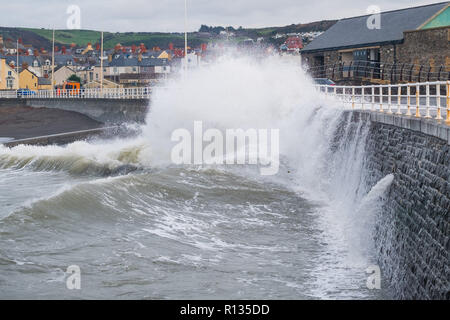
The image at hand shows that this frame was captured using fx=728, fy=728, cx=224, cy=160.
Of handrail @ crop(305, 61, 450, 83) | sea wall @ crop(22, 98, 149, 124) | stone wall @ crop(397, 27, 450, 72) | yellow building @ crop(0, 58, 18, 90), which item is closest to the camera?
handrail @ crop(305, 61, 450, 83)

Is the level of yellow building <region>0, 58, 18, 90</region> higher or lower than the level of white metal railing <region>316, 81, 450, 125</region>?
higher

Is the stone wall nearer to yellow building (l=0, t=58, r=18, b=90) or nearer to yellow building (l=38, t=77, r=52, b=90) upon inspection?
yellow building (l=0, t=58, r=18, b=90)

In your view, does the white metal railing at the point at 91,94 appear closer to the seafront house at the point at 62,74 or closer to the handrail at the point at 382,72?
the handrail at the point at 382,72

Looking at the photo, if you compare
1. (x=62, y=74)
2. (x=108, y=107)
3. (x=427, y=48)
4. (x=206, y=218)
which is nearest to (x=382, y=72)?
(x=427, y=48)

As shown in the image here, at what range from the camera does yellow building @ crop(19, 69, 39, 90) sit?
10188 centimetres

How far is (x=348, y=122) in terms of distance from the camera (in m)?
18.9

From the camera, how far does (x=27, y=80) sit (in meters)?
103

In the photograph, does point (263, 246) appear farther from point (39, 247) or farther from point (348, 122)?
point (348, 122)

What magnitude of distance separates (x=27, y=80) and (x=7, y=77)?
5514 millimetres

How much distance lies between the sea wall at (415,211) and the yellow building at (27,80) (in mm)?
93905

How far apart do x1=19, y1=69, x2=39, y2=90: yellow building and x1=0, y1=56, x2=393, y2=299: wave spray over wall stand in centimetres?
7672

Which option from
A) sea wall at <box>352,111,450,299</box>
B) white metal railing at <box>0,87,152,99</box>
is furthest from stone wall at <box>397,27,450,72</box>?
sea wall at <box>352,111,450,299</box>

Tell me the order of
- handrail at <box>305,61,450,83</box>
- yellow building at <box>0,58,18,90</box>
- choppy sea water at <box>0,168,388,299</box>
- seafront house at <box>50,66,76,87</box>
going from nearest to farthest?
choppy sea water at <box>0,168,388,299</box> → handrail at <box>305,61,450,83</box> → yellow building at <box>0,58,18,90</box> → seafront house at <box>50,66,76,87</box>

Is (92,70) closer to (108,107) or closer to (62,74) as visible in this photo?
(62,74)
